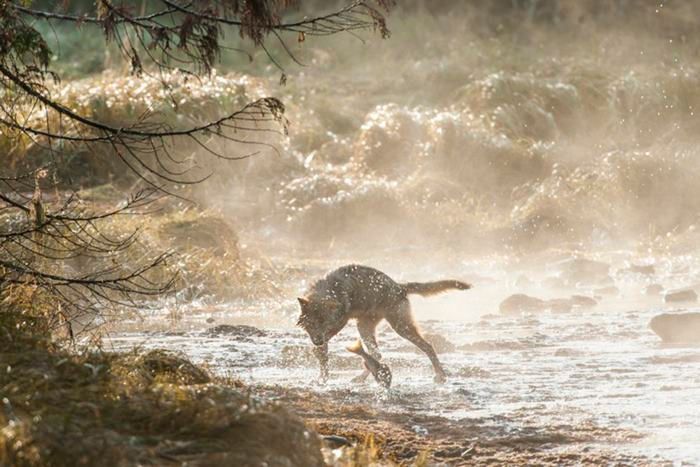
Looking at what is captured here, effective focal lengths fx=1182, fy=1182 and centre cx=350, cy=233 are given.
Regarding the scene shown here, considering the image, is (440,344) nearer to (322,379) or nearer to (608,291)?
(322,379)

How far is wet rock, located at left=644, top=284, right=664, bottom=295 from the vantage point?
42.3ft

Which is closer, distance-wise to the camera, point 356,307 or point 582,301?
point 356,307

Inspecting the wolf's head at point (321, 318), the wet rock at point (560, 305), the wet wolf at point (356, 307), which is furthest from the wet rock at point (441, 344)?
the wet rock at point (560, 305)

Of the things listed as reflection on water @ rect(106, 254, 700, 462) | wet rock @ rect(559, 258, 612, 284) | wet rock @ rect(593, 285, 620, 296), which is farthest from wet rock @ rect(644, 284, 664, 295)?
wet rock @ rect(559, 258, 612, 284)

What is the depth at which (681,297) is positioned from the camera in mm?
12023

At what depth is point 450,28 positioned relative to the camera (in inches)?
1061

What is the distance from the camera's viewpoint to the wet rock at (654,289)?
1288 centimetres

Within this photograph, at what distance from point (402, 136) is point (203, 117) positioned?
390 cm

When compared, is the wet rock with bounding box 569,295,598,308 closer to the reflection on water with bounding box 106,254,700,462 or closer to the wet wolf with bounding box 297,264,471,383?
the reflection on water with bounding box 106,254,700,462

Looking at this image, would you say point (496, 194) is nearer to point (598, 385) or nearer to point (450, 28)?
point (450, 28)

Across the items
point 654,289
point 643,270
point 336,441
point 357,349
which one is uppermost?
point 643,270

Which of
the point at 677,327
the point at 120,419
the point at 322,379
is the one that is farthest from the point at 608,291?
the point at 120,419

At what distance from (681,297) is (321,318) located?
16.7ft

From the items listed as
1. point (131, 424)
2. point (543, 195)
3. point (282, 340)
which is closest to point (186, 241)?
point (282, 340)
